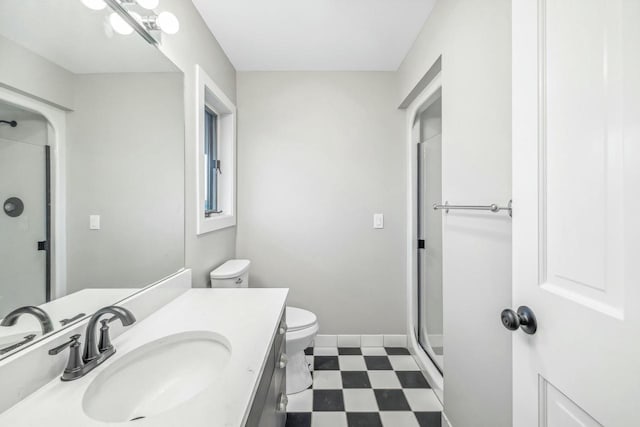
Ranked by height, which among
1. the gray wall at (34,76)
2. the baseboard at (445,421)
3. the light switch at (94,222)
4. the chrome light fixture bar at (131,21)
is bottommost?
the baseboard at (445,421)

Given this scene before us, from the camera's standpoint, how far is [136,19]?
3.40 feet

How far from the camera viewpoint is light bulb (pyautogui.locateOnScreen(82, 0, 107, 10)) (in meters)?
0.85

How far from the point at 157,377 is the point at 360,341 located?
177 cm

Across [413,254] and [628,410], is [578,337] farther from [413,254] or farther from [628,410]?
[413,254]

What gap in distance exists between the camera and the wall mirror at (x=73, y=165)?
0.62 metres

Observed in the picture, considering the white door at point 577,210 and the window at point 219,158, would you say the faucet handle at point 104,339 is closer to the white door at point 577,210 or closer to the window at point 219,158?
the window at point 219,158

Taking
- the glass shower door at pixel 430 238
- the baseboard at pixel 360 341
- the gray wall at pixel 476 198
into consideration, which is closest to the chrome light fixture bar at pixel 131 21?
the gray wall at pixel 476 198

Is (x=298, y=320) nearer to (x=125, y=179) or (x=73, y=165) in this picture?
(x=125, y=179)

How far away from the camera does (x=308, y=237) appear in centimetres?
229

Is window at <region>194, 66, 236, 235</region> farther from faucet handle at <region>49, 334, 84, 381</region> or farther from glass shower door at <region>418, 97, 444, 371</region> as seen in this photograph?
glass shower door at <region>418, 97, 444, 371</region>

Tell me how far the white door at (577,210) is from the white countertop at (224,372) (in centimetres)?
70

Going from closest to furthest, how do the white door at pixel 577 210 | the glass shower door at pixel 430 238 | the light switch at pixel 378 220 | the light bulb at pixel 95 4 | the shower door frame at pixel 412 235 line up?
the white door at pixel 577 210, the light bulb at pixel 95 4, the glass shower door at pixel 430 238, the shower door frame at pixel 412 235, the light switch at pixel 378 220

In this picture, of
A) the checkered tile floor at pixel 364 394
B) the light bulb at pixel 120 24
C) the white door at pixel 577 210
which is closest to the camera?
the white door at pixel 577 210

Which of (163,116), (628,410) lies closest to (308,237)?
(163,116)
